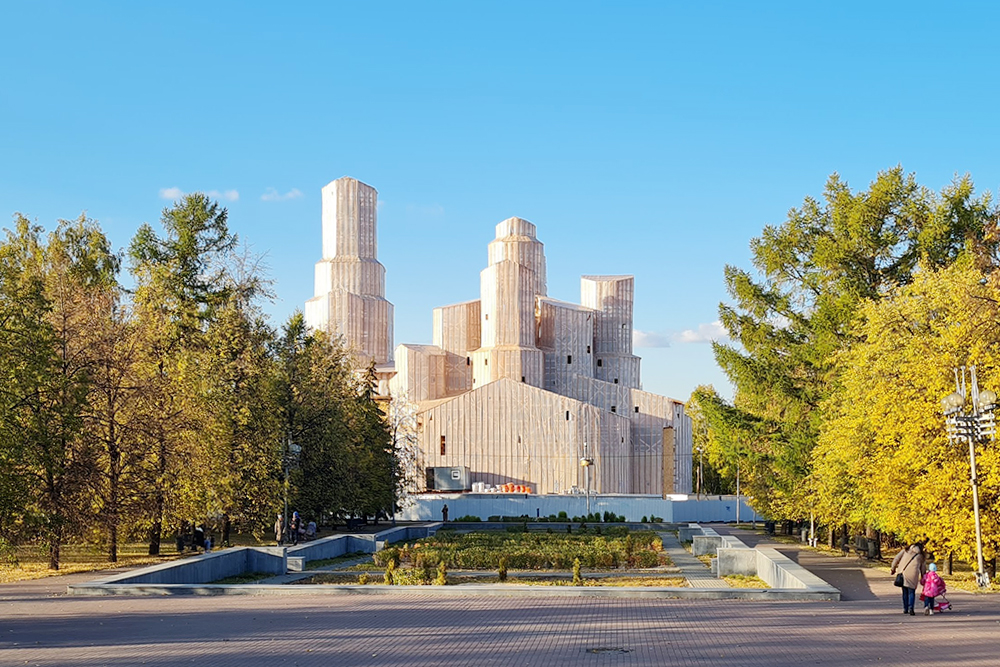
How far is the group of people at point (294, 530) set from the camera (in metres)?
34.0

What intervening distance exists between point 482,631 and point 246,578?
10.9 meters

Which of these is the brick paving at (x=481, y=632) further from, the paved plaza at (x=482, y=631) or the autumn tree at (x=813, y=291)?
the autumn tree at (x=813, y=291)

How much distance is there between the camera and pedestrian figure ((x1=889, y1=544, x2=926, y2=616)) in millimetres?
16297

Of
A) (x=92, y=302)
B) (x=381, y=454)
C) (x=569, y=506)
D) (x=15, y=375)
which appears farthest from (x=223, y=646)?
(x=569, y=506)

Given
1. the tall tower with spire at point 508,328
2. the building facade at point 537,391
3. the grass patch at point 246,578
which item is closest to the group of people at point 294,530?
the grass patch at point 246,578

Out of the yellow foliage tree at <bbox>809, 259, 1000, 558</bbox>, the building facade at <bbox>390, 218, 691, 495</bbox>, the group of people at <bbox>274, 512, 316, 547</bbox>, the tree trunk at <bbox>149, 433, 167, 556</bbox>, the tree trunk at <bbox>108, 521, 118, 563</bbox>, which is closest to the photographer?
the yellow foliage tree at <bbox>809, 259, 1000, 558</bbox>

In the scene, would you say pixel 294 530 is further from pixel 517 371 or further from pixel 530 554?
pixel 517 371

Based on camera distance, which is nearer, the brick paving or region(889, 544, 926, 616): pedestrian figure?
the brick paving

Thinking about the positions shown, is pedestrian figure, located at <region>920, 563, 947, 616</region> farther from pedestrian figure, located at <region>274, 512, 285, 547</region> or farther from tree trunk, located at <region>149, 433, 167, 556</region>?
pedestrian figure, located at <region>274, 512, 285, 547</region>

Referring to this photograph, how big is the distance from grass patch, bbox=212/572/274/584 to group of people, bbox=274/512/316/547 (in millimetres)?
6482

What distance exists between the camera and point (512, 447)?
2820 inches

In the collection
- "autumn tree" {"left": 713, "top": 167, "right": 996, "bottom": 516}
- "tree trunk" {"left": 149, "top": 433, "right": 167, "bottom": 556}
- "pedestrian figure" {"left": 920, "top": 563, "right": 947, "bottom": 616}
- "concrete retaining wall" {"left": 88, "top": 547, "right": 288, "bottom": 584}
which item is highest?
"autumn tree" {"left": 713, "top": 167, "right": 996, "bottom": 516}

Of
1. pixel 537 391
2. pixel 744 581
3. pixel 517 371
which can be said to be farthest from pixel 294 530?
pixel 517 371

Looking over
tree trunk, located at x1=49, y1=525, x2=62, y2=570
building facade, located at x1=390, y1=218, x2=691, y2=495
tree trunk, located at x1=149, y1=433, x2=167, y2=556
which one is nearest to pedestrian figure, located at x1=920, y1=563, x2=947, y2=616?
tree trunk, located at x1=49, y1=525, x2=62, y2=570
